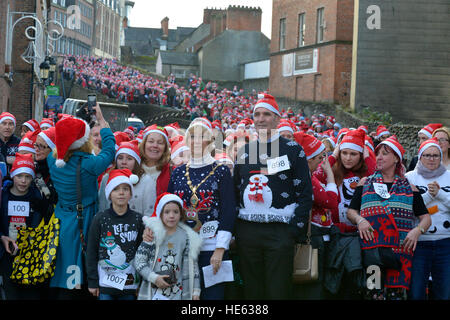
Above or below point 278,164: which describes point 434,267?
below

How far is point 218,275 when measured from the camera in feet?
17.5

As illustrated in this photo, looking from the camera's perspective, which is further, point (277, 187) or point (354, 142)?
point (354, 142)

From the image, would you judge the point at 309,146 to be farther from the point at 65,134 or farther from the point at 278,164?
the point at 65,134

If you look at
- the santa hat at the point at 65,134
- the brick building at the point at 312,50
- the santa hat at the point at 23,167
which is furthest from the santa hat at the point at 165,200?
the brick building at the point at 312,50

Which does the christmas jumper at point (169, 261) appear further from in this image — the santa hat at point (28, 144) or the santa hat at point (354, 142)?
the santa hat at point (28, 144)

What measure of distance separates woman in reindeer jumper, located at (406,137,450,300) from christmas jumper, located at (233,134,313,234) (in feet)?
4.60

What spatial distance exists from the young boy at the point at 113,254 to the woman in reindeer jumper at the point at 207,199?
1.73 feet

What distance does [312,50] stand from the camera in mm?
38344

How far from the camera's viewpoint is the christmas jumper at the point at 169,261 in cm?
524

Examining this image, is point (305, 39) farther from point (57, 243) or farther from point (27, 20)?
point (57, 243)

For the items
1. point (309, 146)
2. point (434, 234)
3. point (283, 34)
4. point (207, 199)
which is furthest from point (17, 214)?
point (283, 34)

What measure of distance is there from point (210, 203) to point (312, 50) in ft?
112

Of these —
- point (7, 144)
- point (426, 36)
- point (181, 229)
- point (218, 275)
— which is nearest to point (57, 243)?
point (181, 229)

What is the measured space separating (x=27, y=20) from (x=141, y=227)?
2183 centimetres
